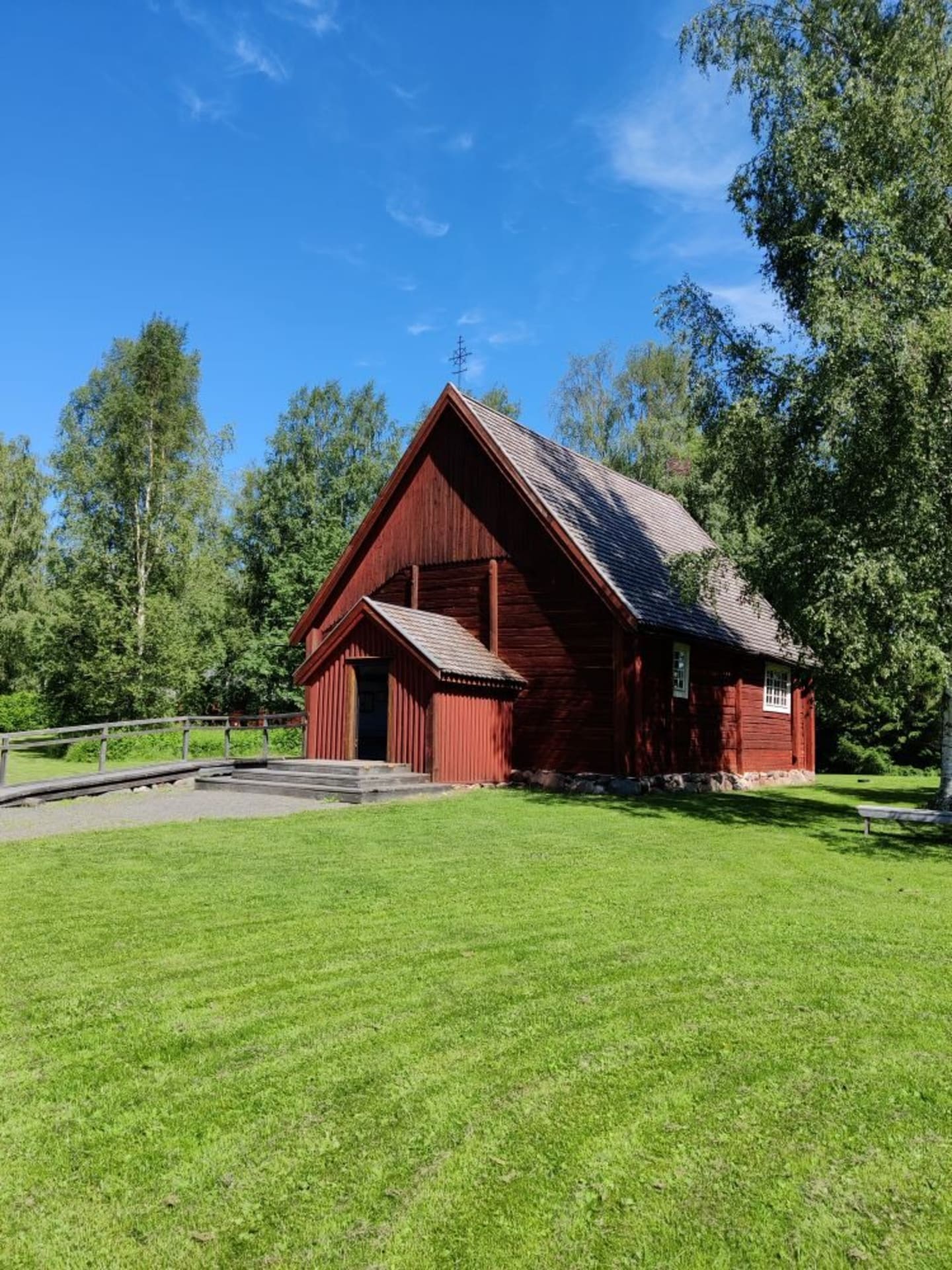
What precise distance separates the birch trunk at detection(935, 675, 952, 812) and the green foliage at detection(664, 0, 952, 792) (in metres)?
A: 0.84

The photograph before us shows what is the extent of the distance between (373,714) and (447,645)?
3318 mm

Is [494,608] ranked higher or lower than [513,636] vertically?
higher

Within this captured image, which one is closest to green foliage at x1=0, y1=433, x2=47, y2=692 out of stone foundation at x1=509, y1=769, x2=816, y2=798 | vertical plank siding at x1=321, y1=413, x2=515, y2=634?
vertical plank siding at x1=321, y1=413, x2=515, y2=634

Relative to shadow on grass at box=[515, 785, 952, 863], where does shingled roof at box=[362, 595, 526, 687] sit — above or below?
above

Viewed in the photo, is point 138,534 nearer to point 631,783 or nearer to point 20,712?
point 20,712

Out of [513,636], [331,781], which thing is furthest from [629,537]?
[331,781]

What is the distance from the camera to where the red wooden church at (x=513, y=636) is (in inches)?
675

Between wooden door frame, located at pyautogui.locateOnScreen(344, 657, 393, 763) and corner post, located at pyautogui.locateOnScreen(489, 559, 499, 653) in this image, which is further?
corner post, located at pyautogui.locateOnScreen(489, 559, 499, 653)

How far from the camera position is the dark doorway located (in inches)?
762

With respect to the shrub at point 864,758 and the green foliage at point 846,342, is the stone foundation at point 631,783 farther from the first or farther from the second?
the shrub at point 864,758

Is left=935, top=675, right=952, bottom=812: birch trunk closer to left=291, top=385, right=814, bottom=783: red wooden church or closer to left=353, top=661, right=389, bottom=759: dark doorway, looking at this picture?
left=291, top=385, right=814, bottom=783: red wooden church

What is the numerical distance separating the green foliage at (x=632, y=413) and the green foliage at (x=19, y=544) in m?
27.3

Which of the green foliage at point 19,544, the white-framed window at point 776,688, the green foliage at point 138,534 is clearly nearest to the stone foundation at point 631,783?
the white-framed window at point 776,688

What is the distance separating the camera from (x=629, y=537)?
20719 millimetres
